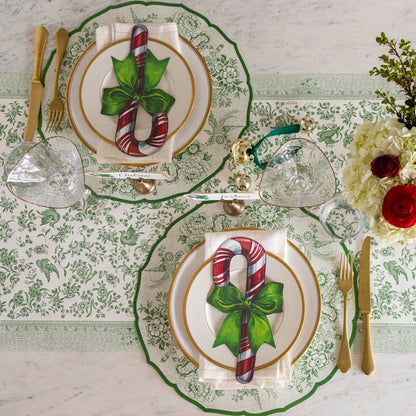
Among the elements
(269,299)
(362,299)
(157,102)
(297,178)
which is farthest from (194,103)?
(362,299)

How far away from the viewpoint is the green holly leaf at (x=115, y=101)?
45.4 inches

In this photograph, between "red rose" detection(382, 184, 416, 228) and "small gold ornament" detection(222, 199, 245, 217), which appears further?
"small gold ornament" detection(222, 199, 245, 217)

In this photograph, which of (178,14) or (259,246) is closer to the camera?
(259,246)

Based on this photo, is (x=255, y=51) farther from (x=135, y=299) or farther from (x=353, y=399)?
(x=353, y=399)

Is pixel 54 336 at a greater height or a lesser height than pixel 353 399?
greater

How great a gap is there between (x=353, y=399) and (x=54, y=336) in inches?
32.8

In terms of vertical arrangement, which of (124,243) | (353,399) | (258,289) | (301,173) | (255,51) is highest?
(255,51)

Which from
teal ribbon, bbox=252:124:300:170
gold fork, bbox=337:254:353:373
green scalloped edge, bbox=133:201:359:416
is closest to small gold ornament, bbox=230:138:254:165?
teal ribbon, bbox=252:124:300:170

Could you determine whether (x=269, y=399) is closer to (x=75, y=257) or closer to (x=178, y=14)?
(x=75, y=257)

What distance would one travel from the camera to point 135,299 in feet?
3.88

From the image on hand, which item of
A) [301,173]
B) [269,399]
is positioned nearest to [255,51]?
[301,173]

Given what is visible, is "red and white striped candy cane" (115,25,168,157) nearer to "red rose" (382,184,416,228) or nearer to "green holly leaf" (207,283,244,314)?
"green holly leaf" (207,283,244,314)

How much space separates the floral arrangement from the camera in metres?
A: 0.78

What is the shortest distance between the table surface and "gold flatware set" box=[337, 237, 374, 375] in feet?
0.11
